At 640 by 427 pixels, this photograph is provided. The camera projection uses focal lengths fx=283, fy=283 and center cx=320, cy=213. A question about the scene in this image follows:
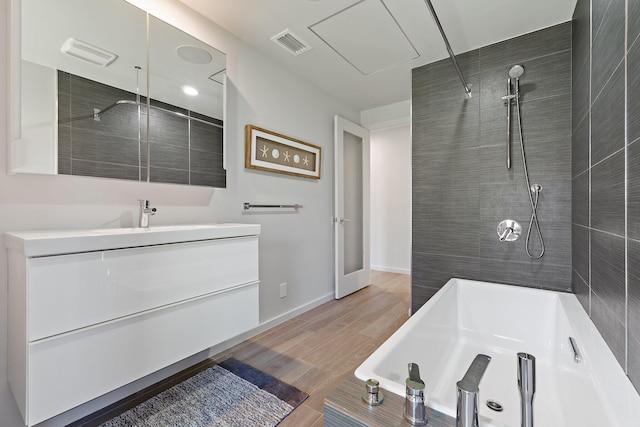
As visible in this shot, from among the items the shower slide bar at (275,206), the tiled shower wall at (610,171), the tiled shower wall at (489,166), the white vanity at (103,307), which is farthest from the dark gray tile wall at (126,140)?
the tiled shower wall at (610,171)

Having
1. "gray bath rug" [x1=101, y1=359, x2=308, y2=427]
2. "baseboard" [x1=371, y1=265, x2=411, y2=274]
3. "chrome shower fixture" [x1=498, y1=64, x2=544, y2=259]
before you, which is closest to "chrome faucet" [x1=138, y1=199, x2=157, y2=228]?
"gray bath rug" [x1=101, y1=359, x2=308, y2=427]

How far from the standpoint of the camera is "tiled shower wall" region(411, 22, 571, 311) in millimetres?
1957

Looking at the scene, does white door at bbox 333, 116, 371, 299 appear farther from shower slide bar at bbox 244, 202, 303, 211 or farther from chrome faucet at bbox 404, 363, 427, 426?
chrome faucet at bbox 404, 363, 427, 426

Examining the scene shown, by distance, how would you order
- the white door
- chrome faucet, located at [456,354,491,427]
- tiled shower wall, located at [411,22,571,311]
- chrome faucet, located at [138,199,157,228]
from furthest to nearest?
the white door, tiled shower wall, located at [411,22,571,311], chrome faucet, located at [138,199,157,228], chrome faucet, located at [456,354,491,427]

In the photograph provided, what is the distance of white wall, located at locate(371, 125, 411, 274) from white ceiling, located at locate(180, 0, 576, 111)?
2232 millimetres

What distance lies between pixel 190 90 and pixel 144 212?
860 mm

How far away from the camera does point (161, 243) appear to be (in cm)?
135

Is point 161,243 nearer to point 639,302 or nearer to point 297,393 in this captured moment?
point 297,393

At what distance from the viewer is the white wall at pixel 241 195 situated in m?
1.28

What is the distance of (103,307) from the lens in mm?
1167

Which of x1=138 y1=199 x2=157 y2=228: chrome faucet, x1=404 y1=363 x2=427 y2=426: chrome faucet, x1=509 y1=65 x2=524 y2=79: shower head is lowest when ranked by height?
x1=404 y1=363 x2=427 y2=426: chrome faucet

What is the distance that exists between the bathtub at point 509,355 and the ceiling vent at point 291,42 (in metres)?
2.10

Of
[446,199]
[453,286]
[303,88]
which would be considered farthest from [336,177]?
[453,286]

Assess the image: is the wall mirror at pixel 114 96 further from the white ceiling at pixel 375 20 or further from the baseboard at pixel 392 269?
the baseboard at pixel 392 269
